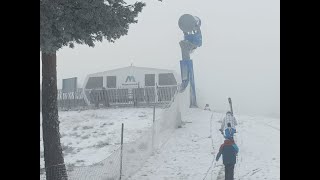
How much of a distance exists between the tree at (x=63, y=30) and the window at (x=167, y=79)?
20445 millimetres

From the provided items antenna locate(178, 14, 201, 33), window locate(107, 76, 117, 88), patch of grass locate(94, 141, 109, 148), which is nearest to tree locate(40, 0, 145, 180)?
patch of grass locate(94, 141, 109, 148)

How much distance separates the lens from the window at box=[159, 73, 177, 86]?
30.3 m

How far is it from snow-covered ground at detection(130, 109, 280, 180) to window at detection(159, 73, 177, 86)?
367 inches

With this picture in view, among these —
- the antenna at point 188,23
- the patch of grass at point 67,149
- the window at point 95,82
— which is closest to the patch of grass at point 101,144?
the patch of grass at point 67,149

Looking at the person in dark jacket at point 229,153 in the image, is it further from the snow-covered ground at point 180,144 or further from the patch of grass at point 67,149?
the patch of grass at point 67,149

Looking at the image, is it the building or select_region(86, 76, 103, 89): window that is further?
select_region(86, 76, 103, 89): window

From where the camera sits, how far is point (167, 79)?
30531 millimetres

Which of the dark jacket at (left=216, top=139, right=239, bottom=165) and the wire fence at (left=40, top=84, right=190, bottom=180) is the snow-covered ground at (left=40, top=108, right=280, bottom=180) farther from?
the dark jacket at (left=216, top=139, right=239, bottom=165)

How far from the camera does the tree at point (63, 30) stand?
7.94 metres

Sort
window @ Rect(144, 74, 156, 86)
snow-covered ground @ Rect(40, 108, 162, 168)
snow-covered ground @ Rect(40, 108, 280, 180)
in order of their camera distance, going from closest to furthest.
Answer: snow-covered ground @ Rect(40, 108, 280, 180) → snow-covered ground @ Rect(40, 108, 162, 168) → window @ Rect(144, 74, 156, 86)
